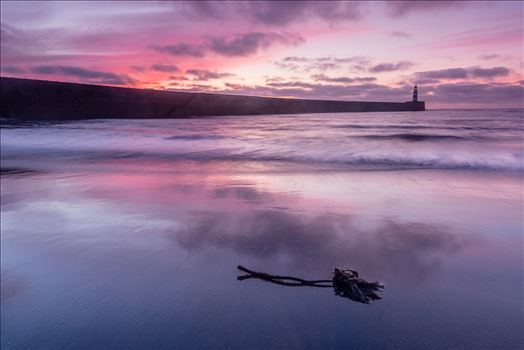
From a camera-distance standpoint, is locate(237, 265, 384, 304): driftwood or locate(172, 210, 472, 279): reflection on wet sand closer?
locate(237, 265, 384, 304): driftwood

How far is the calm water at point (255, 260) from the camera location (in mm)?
2137

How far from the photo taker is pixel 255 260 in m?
3.05

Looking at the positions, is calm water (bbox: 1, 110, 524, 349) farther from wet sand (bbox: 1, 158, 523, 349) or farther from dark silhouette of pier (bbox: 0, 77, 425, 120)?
dark silhouette of pier (bbox: 0, 77, 425, 120)

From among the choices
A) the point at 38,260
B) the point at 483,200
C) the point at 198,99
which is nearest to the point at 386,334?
the point at 38,260

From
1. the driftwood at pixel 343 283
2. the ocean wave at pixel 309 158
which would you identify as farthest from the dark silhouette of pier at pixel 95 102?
the driftwood at pixel 343 283

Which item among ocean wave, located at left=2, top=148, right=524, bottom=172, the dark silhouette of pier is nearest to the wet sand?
ocean wave, located at left=2, top=148, right=524, bottom=172

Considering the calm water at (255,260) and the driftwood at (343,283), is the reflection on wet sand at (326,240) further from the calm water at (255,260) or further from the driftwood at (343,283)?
the driftwood at (343,283)

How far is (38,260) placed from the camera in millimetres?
3146

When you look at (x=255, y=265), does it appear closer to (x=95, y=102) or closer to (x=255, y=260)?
(x=255, y=260)

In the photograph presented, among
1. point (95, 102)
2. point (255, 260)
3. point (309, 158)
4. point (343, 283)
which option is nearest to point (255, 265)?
point (255, 260)

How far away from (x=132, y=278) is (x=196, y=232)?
3.44ft

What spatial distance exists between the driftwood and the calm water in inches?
2.3

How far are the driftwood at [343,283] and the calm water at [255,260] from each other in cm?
6

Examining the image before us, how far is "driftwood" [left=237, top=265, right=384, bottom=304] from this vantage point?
2.41m
